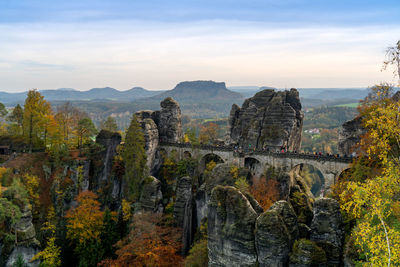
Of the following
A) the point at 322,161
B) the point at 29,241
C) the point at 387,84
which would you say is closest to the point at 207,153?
the point at 322,161

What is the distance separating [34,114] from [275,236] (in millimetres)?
48481

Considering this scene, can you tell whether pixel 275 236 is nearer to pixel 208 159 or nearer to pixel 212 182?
pixel 212 182

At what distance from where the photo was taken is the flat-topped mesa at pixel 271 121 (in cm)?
4912

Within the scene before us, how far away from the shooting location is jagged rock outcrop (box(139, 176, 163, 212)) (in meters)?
46.5

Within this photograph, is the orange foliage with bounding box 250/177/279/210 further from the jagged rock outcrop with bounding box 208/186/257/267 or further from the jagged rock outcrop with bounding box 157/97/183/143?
the jagged rock outcrop with bounding box 157/97/183/143

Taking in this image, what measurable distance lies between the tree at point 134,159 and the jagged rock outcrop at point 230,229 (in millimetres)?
24097

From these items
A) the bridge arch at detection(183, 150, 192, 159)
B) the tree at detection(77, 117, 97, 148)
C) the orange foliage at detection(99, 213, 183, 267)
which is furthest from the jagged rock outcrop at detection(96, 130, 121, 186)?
the orange foliage at detection(99, 213, 183, 267)

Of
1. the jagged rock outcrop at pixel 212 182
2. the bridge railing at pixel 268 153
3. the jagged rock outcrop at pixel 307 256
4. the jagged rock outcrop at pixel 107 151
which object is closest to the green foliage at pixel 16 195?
the jagged rock outcrop at pixel 107 151

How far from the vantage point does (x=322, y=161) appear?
4331cm

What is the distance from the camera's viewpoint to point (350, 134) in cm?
4222

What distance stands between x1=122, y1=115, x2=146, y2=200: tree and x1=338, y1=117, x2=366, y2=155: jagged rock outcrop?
32.1 metres

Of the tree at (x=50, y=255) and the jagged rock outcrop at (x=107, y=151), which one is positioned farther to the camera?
the jagged rock outcrop at (x=107, y=151)

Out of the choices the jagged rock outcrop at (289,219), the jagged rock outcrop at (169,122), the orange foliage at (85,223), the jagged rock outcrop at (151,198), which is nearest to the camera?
the jagged rock outcrop at (289,219)

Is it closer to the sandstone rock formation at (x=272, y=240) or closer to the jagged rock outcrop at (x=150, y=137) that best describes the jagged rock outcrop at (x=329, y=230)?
the sandstone rock formation at (x=272, y=240)
